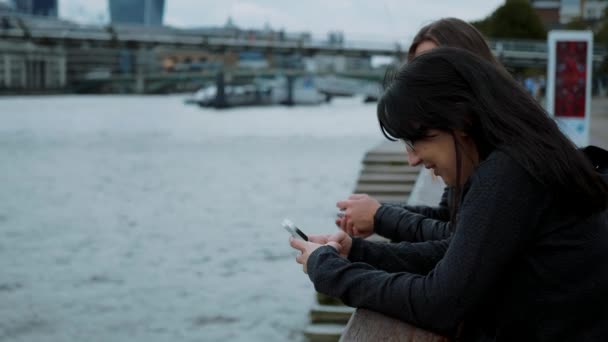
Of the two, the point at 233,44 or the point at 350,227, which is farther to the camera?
the point at 233,44

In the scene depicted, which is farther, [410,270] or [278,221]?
[278,221]

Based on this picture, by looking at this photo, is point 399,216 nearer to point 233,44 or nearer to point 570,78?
point 570,78

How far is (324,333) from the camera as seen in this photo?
5.11 meters

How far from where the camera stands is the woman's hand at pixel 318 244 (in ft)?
5.56

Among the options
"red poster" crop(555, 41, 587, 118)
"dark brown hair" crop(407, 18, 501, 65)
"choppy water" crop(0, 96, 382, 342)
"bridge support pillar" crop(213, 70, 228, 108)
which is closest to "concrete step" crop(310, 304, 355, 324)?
"choppy water" crop(0, 96, 382, 342)

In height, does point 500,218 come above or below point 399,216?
above

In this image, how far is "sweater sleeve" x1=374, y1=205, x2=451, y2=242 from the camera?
2291 mm

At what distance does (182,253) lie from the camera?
9.51m

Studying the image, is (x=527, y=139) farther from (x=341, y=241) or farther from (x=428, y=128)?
(x=341, y=241)

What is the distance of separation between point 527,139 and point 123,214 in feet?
38.9

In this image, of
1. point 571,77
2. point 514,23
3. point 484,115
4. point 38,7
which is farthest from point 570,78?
point 38,7

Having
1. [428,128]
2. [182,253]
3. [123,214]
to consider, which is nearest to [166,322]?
[182,253]

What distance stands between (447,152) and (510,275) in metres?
0.23

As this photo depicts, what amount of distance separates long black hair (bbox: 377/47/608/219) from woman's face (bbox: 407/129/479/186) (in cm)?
2
